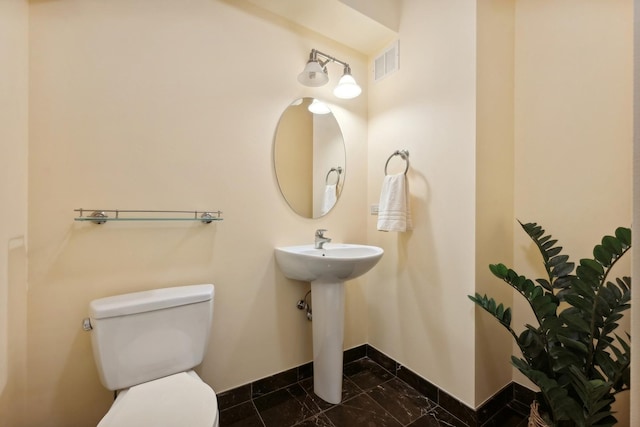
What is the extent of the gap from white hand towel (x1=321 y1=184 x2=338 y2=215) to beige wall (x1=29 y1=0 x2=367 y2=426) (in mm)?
121

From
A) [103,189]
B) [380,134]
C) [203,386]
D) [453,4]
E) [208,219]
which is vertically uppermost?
[453,4]

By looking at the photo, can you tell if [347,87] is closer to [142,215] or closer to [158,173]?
[158,173]

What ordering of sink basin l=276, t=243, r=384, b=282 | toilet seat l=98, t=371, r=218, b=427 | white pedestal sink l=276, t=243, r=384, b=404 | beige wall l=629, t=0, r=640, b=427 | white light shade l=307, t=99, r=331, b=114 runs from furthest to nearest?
1. white light shade l=307, t=99, r=331, b=114
2. white pedestal sink l=276, t=243, r=384, b=404
3. sink basin l=276, t=243, r=384, b=282
4. toilet seat l=98, t=371, r=218, b=427
5. beige wall l=629, t=0, r=640, b=427

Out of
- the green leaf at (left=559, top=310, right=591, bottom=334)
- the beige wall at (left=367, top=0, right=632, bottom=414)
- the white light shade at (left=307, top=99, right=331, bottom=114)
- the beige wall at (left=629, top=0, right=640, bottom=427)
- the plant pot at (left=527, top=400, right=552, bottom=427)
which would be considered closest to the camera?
the beige wall at (left=629, top=0, right=640, bottom=427)

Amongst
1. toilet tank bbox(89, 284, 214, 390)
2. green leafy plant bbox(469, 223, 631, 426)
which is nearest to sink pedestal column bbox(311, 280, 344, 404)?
toilet tank bbox(89, 284, 214, 390)

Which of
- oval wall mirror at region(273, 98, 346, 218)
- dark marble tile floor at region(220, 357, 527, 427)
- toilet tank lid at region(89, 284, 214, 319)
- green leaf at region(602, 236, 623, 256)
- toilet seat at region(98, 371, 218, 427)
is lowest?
dark marble tile floor at region(220, 357, 527, 427)

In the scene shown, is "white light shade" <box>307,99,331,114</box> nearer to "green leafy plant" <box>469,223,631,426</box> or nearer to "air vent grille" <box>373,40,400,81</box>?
"air vent grille" <box>373,40,400,81</box>

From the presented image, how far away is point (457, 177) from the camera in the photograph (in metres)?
1.40

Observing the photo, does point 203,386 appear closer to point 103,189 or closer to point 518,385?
point 103,189

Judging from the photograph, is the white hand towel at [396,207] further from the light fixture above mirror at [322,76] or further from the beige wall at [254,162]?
the light fixture above mirror at [322,76]

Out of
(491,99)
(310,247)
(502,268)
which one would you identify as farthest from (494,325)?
(491,99)

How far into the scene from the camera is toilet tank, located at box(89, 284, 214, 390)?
40.5 inches

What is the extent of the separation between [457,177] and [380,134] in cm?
68

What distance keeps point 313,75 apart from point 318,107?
9.6 inches
